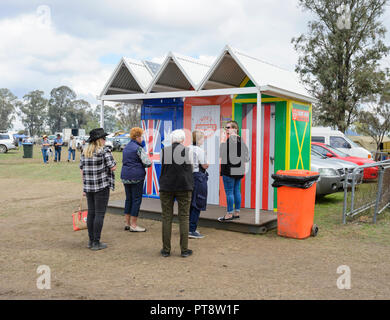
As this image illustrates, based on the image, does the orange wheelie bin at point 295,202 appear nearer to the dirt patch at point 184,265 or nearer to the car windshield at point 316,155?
the dirt patch at point 184,265

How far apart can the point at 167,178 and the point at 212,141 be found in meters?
3.61

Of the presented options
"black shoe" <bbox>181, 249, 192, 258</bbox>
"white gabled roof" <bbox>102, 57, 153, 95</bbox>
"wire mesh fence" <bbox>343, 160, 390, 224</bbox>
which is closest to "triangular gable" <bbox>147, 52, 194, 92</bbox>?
"white gabled roof" <bbox>102, 57, 153, 95</bbox>

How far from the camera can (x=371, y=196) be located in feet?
27.8

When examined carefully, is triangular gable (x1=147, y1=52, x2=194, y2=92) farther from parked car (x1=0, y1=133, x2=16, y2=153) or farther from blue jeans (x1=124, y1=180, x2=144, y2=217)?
parked car (x1=0, y1=133, x2=16, y2=153)

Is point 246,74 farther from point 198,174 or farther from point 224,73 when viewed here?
point 198,174

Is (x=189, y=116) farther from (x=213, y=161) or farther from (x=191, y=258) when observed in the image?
(x=191, y=258)

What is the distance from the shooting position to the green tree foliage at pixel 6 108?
336 feet

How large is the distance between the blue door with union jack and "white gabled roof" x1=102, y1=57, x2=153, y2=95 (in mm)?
641

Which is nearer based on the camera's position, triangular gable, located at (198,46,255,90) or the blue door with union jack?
triangular gable, located at (198,46,255,90)

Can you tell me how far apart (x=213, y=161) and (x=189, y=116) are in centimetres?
119

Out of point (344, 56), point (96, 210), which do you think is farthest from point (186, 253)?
point (344, 56)

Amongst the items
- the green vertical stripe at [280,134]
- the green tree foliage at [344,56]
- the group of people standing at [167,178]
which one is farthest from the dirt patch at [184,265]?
the green tree foliage at [344,56]

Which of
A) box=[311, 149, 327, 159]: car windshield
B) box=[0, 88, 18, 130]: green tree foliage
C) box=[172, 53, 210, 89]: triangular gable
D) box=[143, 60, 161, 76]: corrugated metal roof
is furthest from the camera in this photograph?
box=[0, 88, 18, 130]: green tree foliage

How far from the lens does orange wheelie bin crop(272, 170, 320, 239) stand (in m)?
6.71
